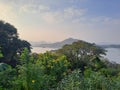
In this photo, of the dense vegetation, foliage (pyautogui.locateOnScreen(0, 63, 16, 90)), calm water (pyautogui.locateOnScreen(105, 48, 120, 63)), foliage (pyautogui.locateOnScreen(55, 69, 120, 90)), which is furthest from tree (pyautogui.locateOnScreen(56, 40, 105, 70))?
foliage (pyautogui.locateOnScreen(55, 69, 120, 90))

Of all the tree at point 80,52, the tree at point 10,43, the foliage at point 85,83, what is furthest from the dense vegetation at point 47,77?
the tree at point 80,52

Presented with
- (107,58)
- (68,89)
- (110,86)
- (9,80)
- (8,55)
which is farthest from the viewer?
(107,58)

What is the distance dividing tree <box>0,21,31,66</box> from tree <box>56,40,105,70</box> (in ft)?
12.0

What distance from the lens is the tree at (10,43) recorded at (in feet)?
86.7

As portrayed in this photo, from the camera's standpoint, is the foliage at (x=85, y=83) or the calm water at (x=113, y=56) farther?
the calm water at (x=113, y=56)

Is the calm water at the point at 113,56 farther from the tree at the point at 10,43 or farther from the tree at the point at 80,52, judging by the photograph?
the tree at the point at 10,43

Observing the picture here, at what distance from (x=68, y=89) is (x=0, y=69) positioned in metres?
2.67

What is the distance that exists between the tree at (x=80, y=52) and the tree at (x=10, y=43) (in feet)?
12.0

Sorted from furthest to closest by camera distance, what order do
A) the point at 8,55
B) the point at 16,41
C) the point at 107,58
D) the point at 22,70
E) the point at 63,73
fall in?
the point at 107,58 → the point at 16,41 → the point at 8,55 → the point at 63,73 → the point at 22,70

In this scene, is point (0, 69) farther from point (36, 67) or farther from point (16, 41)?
point (16, 41)

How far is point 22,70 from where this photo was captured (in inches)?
394

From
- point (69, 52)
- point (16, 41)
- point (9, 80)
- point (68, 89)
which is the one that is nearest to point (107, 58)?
point (69, 52)

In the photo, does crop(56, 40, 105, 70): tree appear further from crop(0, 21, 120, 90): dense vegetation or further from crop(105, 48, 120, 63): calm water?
crop(0, 21, 120, 90): dense vegetation

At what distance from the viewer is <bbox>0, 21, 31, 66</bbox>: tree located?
86.7 ft
